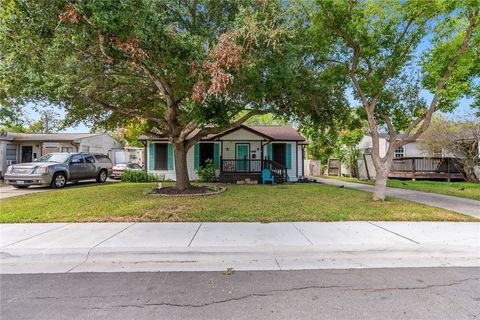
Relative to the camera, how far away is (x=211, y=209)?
7727 millimetres

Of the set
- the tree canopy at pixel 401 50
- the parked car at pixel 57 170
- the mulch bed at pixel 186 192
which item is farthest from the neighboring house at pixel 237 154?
the tree canopy at pixel 401 50

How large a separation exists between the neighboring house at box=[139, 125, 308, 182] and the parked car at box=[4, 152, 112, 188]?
286cm

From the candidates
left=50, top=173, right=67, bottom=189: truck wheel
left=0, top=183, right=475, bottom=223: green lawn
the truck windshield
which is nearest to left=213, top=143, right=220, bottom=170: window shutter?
left=0, top=183, right=475, bottom=223: green lawn

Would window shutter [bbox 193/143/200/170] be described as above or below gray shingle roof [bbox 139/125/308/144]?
below

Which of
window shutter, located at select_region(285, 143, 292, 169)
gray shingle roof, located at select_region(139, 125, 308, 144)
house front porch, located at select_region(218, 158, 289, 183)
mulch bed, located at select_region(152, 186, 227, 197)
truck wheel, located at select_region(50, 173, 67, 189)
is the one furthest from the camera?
window shutter, located at select_region(285, 143, 292, 169)

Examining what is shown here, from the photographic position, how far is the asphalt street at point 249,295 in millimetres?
2920

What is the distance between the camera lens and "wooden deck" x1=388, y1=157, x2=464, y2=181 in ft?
57.9

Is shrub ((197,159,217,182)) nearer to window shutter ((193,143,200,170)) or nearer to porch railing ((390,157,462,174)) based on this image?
window shutter ((193,143,200,170))

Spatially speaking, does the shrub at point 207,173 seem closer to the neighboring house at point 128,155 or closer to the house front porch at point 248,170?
the house front porch at point 248,170

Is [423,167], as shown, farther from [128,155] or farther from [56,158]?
[128,155]

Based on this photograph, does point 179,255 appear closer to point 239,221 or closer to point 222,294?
point 222,294

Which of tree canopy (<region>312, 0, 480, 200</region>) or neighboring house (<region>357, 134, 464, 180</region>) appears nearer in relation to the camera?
tree canopy (<region>312, 0, 480, 200</region>)

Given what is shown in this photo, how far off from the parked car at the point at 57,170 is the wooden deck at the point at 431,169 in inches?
773

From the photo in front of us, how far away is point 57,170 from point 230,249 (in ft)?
39.6
